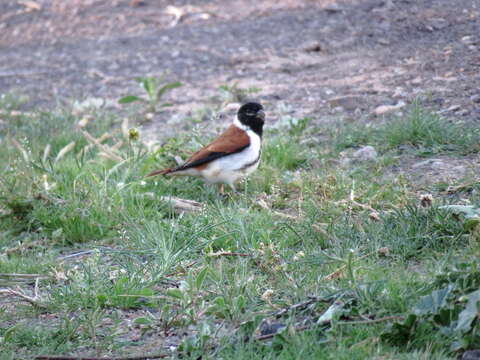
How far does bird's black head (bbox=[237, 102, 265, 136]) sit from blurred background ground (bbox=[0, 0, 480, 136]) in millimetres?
975

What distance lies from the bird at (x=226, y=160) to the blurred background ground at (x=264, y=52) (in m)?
1.31

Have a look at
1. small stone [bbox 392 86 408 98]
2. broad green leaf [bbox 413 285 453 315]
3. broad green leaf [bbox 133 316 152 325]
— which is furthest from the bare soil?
broad green leaf [bbox 133 316 152 325]

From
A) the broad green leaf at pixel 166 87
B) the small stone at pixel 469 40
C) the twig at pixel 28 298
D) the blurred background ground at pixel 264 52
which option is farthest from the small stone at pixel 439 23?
the twig at pixel 28 298

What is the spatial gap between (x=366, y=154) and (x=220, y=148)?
123 cm

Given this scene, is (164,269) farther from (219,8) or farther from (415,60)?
(219,8)

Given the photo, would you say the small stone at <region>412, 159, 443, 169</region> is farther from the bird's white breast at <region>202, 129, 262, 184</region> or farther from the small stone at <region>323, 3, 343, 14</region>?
the small stone at <region>323, 3, 343, 14</region>

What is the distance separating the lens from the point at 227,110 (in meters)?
8.05

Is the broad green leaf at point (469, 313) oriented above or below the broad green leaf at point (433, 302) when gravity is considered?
above

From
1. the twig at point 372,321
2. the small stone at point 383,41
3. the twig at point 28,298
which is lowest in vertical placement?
the small stone at point 383,41

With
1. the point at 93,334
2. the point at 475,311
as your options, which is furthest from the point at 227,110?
the point at 475,311

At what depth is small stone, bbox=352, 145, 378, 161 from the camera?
6.26 m

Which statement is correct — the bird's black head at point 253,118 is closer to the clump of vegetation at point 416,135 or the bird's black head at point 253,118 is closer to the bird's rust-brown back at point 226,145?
the bird's rust-brown back at point 226,145

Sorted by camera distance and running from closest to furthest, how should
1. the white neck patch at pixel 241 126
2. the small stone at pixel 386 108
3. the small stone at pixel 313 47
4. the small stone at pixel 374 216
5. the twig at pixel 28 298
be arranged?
the twig at pixel 28 298 < the small stone at pixel 374 216 < the white neck patch at pixel 241 126 < the small stone at pixel 386 108 < the small stone at pixel 313 47

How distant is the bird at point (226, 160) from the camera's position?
243 inches
